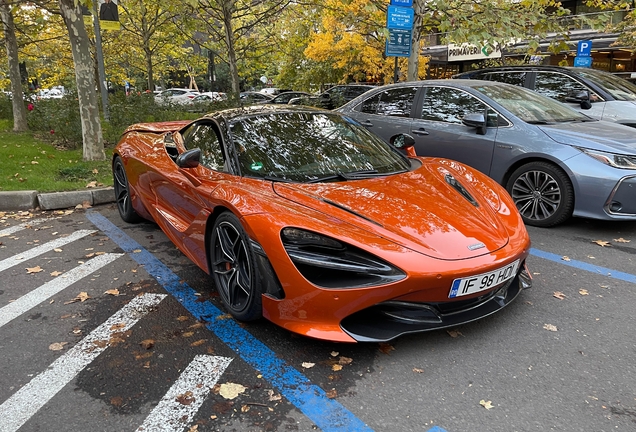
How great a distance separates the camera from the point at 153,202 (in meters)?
4.31

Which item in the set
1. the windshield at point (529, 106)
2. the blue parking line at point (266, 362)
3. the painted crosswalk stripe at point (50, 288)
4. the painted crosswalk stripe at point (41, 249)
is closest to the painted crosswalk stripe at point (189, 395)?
the blue parking line at point (266, 362)

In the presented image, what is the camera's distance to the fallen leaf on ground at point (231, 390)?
2.30 meters

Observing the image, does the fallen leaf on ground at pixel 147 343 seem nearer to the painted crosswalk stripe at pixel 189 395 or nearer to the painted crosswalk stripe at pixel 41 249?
the painted crosswalk stripe at pixel 189 395

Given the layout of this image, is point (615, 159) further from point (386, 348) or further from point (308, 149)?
point (386, 348)

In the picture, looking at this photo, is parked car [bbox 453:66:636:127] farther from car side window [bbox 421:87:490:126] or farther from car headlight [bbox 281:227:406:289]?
car headlight [bbox 281:227:406:289]

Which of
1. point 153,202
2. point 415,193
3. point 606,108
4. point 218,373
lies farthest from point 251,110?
point 606,108

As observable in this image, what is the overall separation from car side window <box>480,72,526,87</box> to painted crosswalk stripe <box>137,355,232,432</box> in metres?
6.95

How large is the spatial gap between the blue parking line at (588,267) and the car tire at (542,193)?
0.76 metres

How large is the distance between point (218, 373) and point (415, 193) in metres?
1.65

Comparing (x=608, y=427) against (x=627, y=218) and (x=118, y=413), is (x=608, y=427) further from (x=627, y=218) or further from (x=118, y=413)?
(x=627, y=218)

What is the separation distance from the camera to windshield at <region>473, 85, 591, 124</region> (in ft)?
17.1

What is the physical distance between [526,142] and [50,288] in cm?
467

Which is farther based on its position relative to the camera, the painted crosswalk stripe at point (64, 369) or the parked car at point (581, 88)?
the parked car at point (581, 88)

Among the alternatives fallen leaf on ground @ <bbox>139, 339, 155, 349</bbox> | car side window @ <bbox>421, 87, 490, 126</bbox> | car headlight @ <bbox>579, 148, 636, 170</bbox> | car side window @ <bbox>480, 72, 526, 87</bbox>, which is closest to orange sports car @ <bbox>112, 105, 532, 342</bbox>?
fallen leaf on ground @ <bbox>139, 339, 155, 349</bbox>
